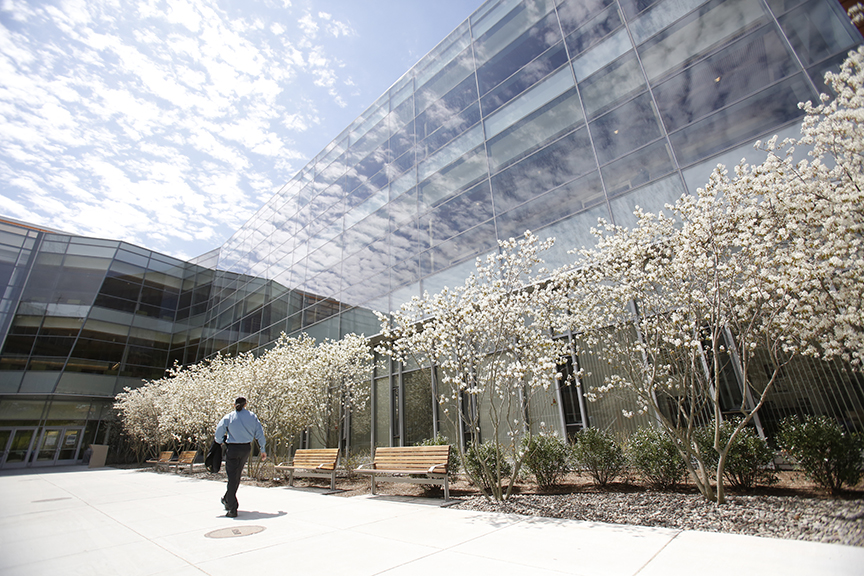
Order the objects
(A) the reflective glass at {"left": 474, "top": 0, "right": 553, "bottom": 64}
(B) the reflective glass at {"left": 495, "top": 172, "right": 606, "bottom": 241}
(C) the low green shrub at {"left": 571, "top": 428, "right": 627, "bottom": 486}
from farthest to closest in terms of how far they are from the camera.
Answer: (A) the reflective glass at {"left": 474, "top": 0, "right": 553, "bottom": 64} → (B) the reflective glass at {"left": 495, "top": 172, "right": 606, "bottom": 241} → (C) the low green shrub at {"left": 571, "top": 428, "right": 627, "bottom": 486}

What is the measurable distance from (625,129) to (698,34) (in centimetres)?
256

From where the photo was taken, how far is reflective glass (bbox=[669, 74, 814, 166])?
8.17m

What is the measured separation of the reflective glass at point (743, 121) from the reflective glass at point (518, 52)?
19.3 feet

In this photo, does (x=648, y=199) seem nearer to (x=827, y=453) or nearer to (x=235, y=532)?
(x=827, y=453)

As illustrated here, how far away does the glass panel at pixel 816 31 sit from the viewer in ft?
25.0

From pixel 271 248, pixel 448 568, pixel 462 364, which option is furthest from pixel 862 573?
pixel 271 248

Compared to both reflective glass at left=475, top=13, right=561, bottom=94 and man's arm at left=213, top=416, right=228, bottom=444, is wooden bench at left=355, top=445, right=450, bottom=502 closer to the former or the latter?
man's arm at left=213, top=416, right=228, bottom=444

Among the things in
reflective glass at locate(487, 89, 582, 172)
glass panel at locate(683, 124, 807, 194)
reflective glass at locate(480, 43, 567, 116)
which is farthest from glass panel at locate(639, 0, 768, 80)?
glass panel at locate(683, 124, 807, 194)

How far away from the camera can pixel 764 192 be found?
5.11m

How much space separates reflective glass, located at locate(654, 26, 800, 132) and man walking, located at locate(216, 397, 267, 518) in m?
11.2

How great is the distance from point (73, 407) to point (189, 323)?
8745 mm

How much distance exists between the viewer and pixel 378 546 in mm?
4473

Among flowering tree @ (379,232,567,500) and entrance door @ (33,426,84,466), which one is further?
entrance door @ (33,426,84,466)

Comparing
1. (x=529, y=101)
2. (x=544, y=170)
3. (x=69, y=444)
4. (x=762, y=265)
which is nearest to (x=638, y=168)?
(x=544, y=170)
